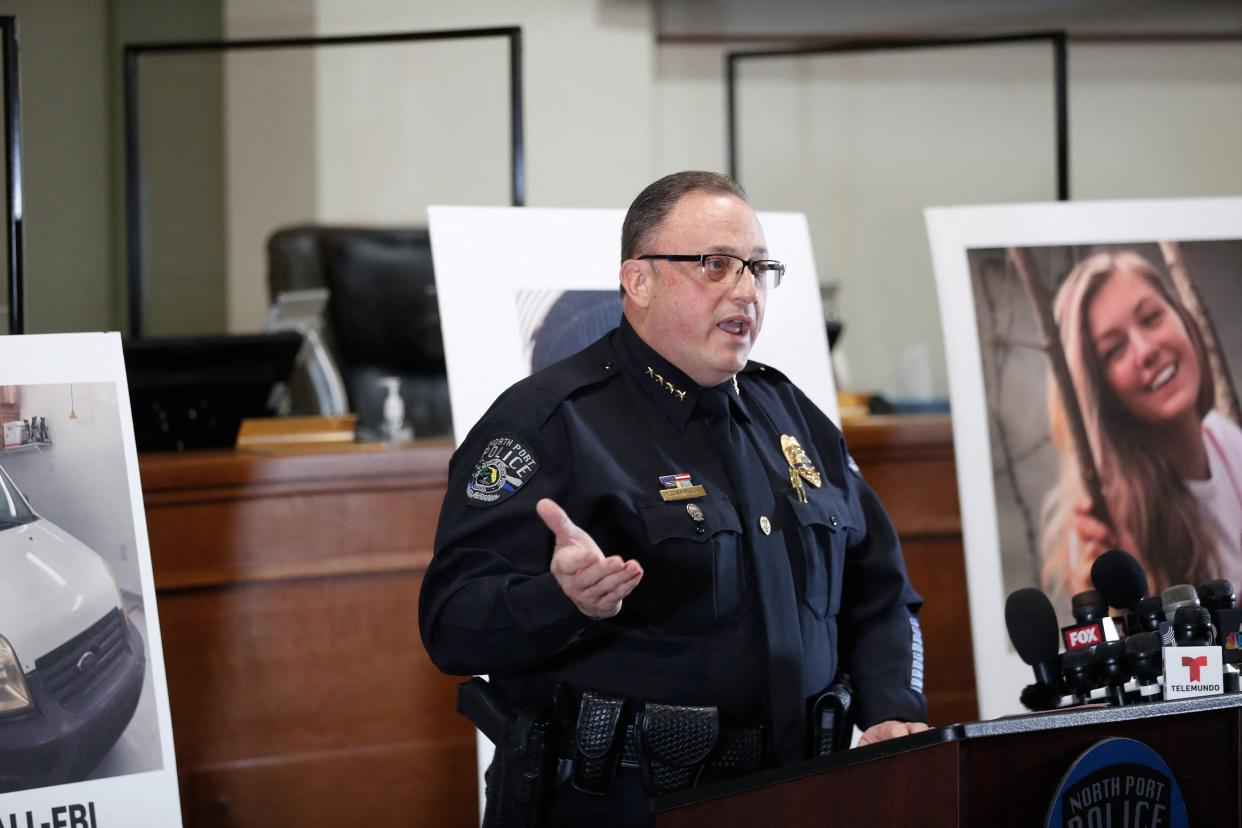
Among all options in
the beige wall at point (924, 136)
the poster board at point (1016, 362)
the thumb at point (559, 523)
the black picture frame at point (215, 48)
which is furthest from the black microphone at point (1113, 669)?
the beige wall at point (924, 136)

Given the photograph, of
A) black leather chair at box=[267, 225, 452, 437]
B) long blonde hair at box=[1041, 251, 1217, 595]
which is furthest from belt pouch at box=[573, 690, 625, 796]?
black leather chair at box=[267, 225, 452, 437]

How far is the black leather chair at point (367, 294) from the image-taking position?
4195mm

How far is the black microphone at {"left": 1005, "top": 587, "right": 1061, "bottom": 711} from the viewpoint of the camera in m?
1.47

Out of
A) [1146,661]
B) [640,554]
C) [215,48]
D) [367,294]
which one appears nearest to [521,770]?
[640,554]

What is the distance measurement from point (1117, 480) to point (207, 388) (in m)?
1.85

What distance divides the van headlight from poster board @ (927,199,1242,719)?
1565 millimetres

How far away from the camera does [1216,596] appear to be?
1504 millimetres

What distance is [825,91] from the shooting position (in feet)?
18.4

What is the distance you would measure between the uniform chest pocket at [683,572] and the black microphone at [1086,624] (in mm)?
416

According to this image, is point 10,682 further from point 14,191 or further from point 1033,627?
point 1033,627

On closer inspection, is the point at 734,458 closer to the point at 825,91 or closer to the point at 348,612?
the point at 348,612

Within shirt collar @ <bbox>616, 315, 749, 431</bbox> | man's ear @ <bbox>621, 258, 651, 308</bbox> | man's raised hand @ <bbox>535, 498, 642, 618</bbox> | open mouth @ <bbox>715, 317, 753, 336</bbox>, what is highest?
man's ear @ <bbox>621, 258, 651, 308</bbox>

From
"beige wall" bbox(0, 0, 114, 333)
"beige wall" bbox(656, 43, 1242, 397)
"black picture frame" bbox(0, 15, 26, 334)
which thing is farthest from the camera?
"beige wall" bbox(656, 43, 1242, 397)

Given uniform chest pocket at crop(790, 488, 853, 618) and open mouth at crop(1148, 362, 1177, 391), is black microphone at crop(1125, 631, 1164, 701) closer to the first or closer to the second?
uniform chest pocket at crop(790, 488, 853, 618)
